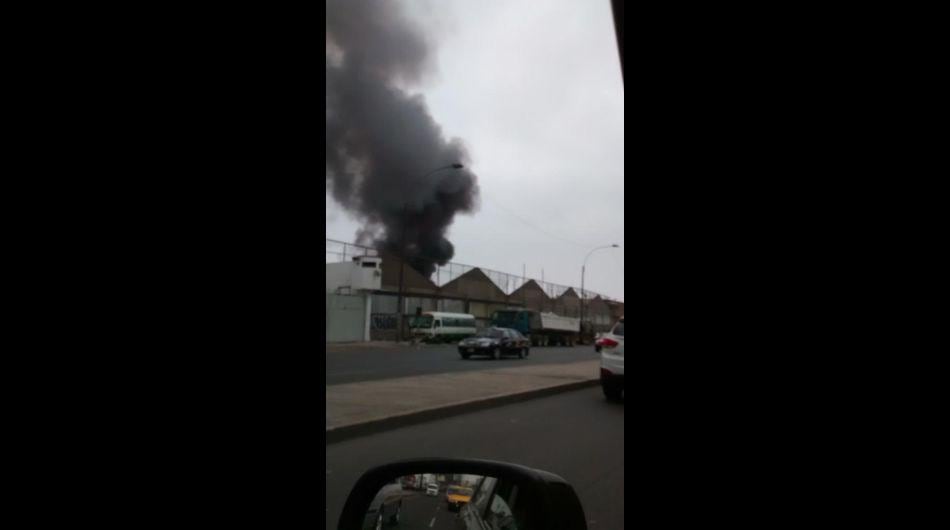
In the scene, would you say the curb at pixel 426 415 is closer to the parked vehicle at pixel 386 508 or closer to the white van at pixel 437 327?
the parked vehicle at pixel 386 508

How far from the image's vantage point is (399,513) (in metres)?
1.58

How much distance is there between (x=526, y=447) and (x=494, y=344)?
17.4m

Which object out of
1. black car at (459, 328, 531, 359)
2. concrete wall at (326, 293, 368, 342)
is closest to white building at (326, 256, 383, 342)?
concrete wall at (326, 293, 368, 342)

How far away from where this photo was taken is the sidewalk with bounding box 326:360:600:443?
735 cm

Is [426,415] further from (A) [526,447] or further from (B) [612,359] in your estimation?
(B) [612,359]

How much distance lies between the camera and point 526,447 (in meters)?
6.45

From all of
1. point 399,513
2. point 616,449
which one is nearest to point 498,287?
point 616,449

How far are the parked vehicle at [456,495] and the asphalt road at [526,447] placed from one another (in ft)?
6.67

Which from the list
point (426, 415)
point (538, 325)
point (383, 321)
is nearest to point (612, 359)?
point (426, 415)

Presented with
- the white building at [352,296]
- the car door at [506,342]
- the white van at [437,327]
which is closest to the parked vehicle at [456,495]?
the car door at [506,342]

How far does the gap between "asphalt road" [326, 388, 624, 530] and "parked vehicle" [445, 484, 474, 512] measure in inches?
80.0
